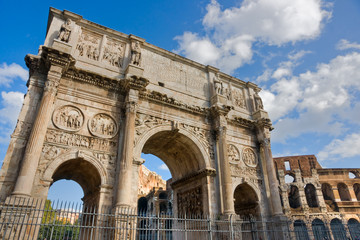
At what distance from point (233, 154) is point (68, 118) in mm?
8644

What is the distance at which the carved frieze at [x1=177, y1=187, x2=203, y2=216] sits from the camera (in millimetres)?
12428

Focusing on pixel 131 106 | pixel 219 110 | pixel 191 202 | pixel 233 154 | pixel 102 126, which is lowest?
pixel 191 202

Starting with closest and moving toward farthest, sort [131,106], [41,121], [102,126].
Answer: [41,121]
[102,126]
[131,106]

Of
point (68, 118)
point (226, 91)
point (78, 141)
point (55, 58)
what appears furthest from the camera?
point (226, 91)

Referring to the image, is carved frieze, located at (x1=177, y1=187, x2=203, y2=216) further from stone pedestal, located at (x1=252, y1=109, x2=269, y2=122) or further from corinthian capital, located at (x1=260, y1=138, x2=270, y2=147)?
stone pedestal, located at (x1=252, y1=109, x2=269, y2=122)

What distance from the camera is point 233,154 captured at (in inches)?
548

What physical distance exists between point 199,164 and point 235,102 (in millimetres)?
5157

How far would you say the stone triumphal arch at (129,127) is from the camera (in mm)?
9211

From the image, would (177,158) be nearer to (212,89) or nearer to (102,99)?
(212,89)

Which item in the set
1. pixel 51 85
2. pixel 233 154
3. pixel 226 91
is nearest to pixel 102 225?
→ pixel 51 85

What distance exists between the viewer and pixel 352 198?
1150 inches

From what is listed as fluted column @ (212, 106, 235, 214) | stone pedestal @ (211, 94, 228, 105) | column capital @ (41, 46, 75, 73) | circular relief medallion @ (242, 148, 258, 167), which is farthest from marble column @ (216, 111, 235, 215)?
column capital @ (41, 46, 75, 73)

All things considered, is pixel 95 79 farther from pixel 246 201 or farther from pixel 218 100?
pixel 246 201

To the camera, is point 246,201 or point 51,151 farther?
point 246,201
